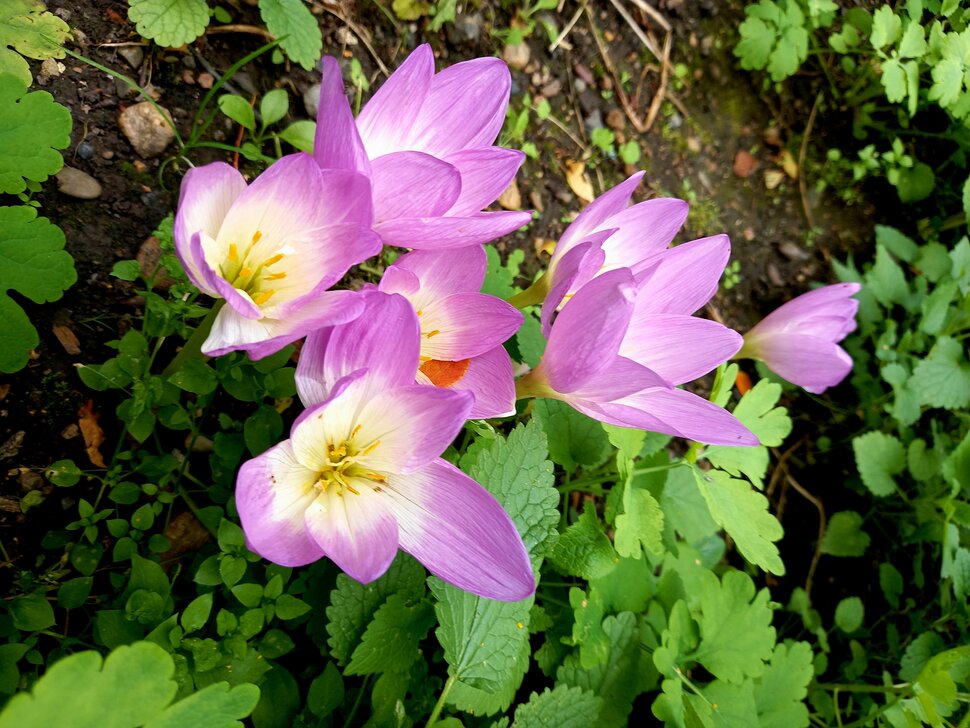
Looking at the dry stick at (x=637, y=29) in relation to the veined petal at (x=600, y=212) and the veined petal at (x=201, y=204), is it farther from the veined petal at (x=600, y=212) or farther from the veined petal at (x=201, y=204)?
the veined petal at (x=201, y=204)

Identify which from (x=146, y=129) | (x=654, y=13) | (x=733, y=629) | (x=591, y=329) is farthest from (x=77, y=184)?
(x=654, y=13)

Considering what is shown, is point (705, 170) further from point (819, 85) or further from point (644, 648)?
point (644, 648)

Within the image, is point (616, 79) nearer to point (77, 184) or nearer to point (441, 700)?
point (77, 184)

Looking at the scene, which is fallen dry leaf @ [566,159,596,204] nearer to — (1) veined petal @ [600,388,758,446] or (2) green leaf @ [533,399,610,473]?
(2) green leaf @ [533,399,610,473]

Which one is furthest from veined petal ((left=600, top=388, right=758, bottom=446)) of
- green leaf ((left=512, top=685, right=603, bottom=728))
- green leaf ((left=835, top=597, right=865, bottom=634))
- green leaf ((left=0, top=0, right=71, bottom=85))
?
green leaf ((left=835, top=597, right=865, bottom=634))

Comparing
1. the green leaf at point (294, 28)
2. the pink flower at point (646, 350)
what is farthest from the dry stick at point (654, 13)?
the pink flower at point (646, 350)

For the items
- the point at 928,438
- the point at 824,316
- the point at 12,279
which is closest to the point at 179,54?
the point at 12,279
